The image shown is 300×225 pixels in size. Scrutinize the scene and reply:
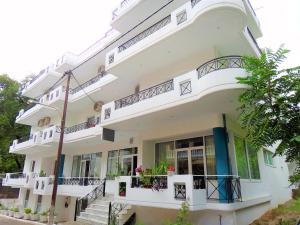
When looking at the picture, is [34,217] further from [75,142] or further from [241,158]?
[241,158]

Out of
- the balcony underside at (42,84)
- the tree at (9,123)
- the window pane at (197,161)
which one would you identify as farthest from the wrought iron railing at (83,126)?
the tree at (9,123)

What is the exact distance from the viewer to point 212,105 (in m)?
9.25

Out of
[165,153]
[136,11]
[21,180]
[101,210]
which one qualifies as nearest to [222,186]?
[165,153]

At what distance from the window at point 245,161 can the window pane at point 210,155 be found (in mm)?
1064

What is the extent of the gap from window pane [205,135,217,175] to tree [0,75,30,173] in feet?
90.9

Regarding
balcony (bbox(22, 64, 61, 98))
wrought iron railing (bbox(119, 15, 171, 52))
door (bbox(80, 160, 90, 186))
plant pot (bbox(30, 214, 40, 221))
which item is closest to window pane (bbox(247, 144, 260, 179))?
wrought iron railing (bbox(119, 15, 171, 52))

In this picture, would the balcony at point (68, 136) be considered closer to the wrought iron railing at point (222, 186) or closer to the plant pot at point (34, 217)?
the plant pot at point (34, 217)

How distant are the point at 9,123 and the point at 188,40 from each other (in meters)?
28.6

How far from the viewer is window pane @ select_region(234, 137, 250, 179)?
1043 centimetres

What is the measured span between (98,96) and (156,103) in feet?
25.4

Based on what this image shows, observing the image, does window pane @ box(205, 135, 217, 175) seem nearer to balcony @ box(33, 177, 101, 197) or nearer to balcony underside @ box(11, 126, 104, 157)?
balcony underside @ box(11, 126, 104, 157)

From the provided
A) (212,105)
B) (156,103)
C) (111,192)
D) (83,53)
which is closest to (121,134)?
(111,192)

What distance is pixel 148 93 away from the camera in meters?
10.9

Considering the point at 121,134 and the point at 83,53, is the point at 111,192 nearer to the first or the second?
the point at 121,134
